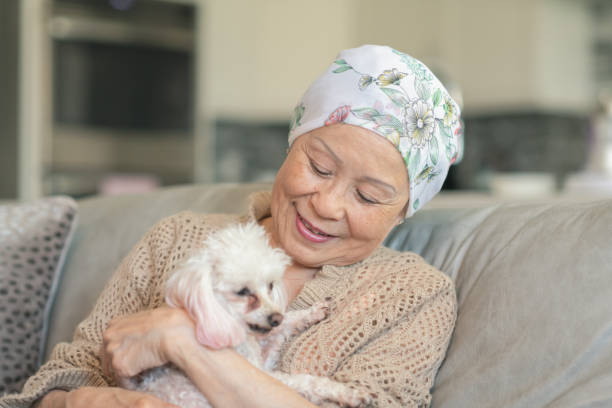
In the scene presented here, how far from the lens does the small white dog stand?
1.05 metres

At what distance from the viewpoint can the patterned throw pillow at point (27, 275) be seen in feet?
5.21

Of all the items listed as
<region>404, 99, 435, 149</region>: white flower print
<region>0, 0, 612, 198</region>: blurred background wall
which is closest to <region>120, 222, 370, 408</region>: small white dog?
<region>404, 99, 435, 149</region>: white flower print

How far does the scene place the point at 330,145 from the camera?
47.9 inches

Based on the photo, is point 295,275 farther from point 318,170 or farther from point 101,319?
point 101,319

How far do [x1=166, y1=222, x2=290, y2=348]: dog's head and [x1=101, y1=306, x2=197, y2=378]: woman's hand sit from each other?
1.0 inches

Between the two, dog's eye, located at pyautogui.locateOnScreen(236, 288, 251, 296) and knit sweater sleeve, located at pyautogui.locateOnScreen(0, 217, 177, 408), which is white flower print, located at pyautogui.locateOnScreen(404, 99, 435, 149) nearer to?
dog's eye, located at pyautogui.locateOnScreen(236, 288, 251, 296)

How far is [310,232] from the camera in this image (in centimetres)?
128

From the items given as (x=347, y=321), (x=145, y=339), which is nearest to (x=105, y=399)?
(x=145, y=339)

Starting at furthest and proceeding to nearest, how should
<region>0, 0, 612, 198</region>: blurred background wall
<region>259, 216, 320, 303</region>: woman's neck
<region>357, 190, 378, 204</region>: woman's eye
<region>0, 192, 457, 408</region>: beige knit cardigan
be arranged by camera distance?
<region>0, 0, 612, 198</region>: blurred background wall
<region>259, 216, 320, 303</region>: woman's neck
<region>357, 190, 378, 204</region>: woman's eye
<region>0, 192, 457, 408</region>: beige knit cardigan

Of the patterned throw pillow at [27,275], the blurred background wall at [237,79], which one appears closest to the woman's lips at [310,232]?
the patterned throw pillow at [27,275]

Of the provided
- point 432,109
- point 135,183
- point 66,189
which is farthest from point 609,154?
point 66,189

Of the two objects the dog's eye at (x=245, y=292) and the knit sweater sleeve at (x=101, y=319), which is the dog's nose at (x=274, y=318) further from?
the knit sweater sleeve at (x=101, y=319)

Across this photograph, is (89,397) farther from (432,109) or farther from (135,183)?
(135,183)

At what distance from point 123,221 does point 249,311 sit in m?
0.79
